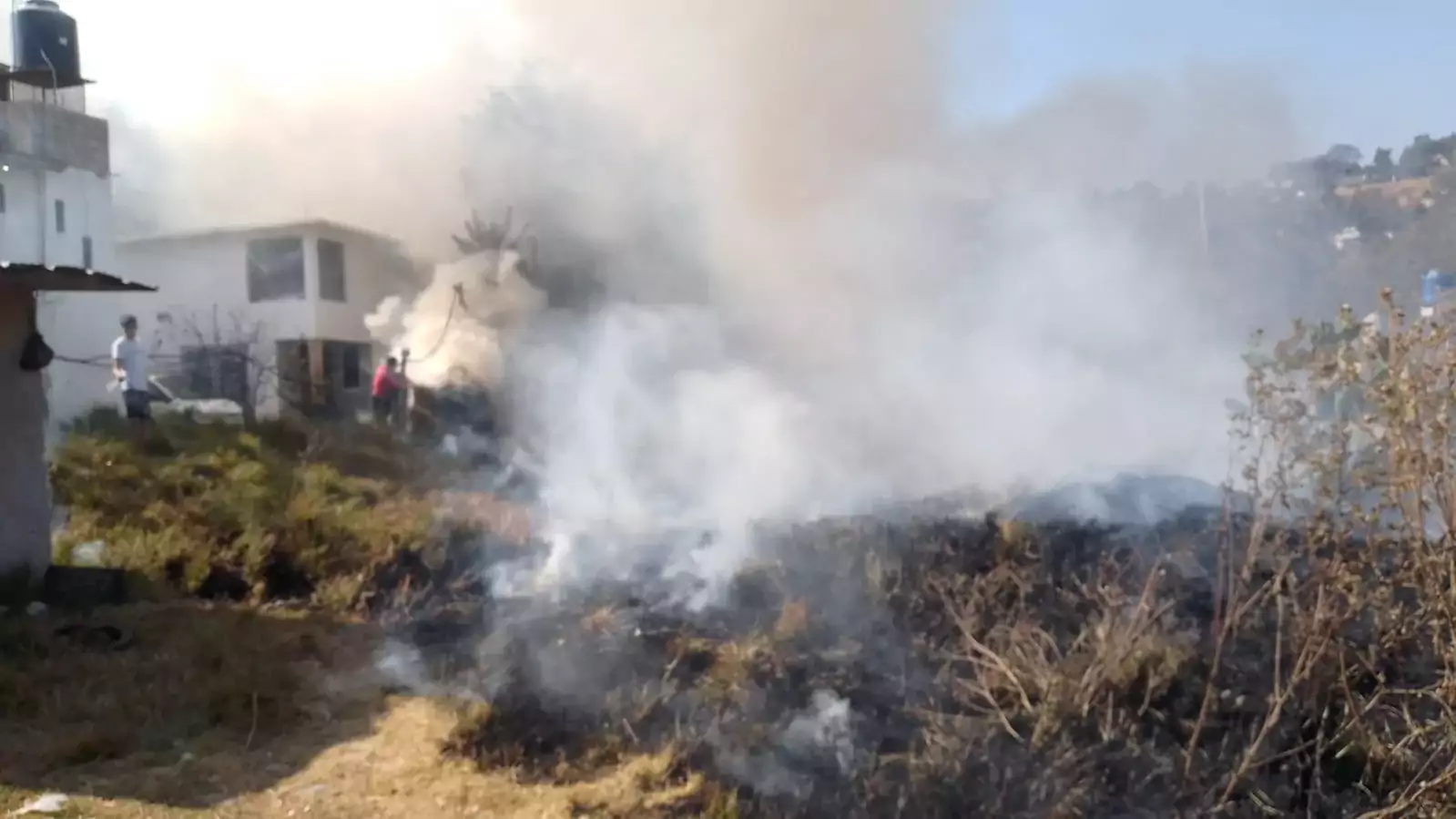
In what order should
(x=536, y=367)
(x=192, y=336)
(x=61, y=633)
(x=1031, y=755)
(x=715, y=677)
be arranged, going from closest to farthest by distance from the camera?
1. (x=1031, y=755)
2. (x=715, y=677)
3. (x=61, y=633)
4. (x=536, y=367)
5. (x=192, y=336)

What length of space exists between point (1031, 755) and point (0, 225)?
1921cm

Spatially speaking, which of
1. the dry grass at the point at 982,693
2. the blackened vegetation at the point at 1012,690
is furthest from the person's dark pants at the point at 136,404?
the blackened vegetation at the point at 1012,690

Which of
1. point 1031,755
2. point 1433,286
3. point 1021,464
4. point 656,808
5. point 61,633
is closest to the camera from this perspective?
point 656,808

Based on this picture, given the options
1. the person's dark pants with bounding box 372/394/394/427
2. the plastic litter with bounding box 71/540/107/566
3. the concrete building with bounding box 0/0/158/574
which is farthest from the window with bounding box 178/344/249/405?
the plastic litter with bounding box 71/540/107/566

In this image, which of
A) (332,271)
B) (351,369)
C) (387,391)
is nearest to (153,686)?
(387,391)

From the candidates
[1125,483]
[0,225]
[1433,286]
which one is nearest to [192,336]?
[0,225]

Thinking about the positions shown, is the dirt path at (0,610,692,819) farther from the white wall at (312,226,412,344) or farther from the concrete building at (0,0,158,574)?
the white wall at (312,226,412,344)

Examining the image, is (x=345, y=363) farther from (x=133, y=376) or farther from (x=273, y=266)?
(x=133, y=376)

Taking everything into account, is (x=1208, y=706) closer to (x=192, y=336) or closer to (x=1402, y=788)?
(x=1402, y=788)

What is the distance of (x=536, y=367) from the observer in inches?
706

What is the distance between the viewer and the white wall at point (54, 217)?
1858 centimetres

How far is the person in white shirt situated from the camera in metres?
11.5

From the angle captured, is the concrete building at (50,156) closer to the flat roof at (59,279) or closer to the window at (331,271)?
the window at (331,271)

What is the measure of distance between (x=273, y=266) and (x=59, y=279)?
1466cm
